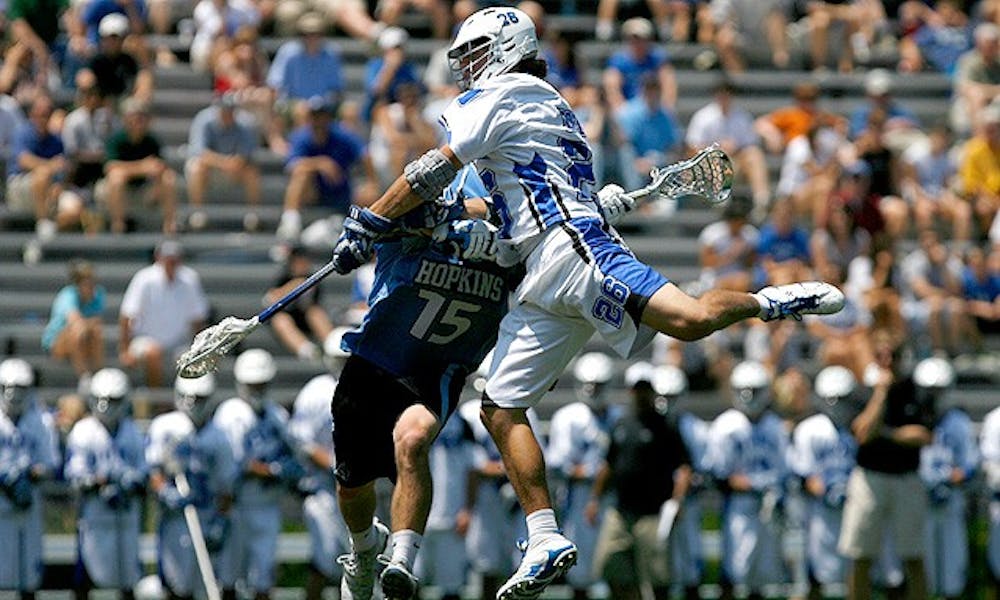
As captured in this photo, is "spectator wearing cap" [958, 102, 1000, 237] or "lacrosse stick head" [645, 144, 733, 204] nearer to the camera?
"lacrosse stick head" [645, 144, 733, 204]

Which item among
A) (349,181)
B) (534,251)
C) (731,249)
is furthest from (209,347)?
(731,249)

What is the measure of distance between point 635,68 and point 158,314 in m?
4.77

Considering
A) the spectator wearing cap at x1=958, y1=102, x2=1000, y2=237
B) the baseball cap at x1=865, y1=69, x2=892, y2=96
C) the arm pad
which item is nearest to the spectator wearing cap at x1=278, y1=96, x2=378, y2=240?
the baseball cap at x1=865, y1=69, x2=892, y2=96

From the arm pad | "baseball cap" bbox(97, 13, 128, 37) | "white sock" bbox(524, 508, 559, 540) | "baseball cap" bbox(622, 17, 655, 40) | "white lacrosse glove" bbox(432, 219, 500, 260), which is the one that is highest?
the arm pad

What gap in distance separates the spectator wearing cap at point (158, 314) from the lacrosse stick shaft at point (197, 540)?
161 cm

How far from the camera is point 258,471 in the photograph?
1628 cm

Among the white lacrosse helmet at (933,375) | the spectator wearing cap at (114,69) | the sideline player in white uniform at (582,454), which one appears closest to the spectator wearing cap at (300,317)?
the sideline player in white uniform at (582,454)

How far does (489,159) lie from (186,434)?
665 cm

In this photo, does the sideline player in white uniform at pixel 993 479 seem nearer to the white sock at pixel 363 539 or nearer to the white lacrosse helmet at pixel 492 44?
the white sock at pixel 363 539

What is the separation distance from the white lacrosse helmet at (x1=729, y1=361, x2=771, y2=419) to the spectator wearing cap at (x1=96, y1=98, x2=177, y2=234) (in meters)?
4.54

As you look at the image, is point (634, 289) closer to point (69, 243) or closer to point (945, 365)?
point (945, 365)

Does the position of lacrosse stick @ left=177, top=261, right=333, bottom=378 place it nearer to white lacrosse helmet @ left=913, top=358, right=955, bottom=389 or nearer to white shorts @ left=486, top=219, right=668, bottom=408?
white shorts @ left=486, top=219, right=668, bottom=408

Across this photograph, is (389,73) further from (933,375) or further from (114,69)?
(933,375)

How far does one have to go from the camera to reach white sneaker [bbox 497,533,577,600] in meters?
9.64
